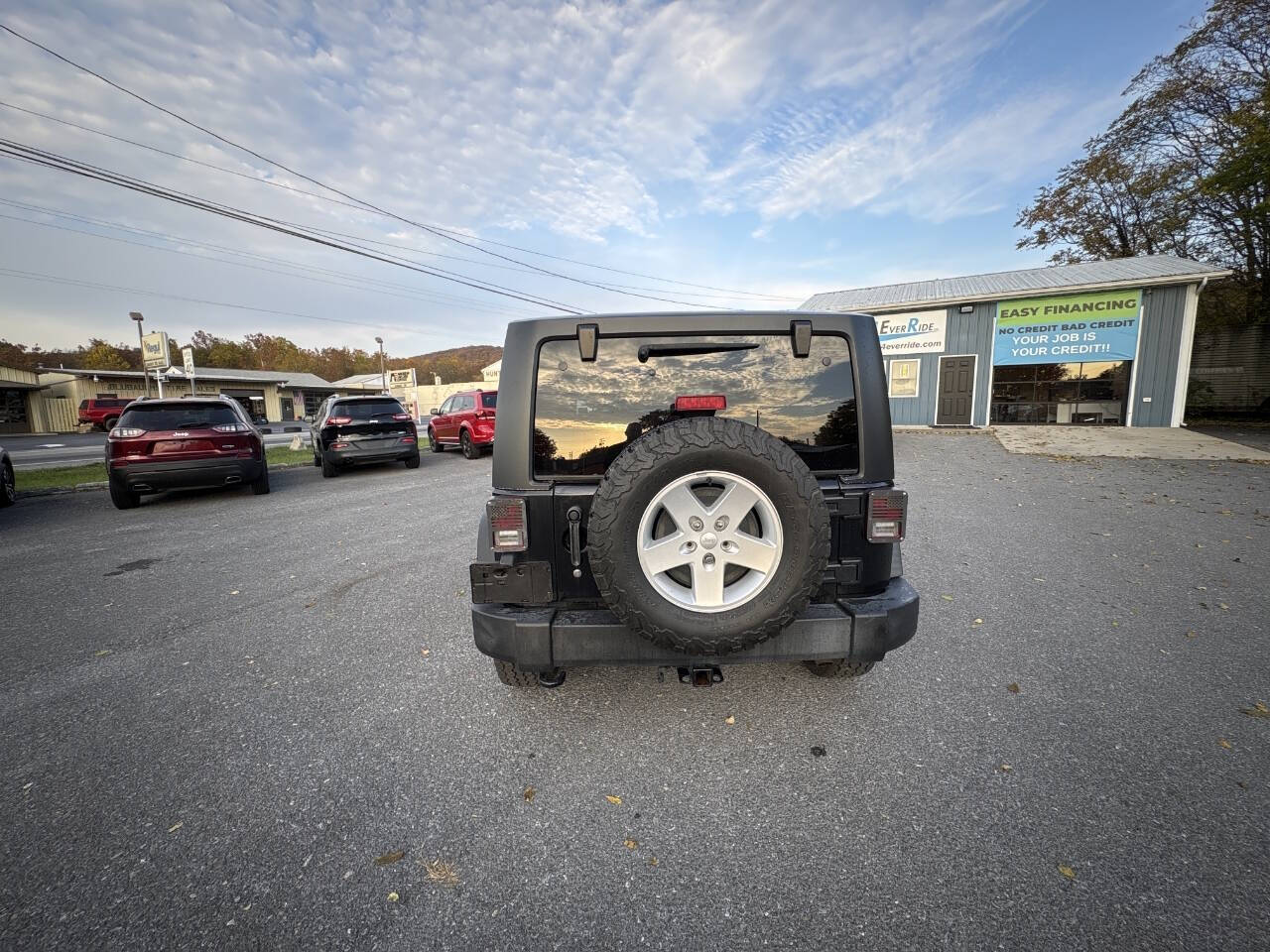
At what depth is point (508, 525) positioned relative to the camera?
223 cm

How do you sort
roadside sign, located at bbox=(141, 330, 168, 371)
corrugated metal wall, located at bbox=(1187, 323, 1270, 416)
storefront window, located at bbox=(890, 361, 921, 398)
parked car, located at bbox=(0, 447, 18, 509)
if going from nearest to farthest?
1. parked car, located at bbox=(0, 447, 18, 509)
2. storefront window, located at bbox=(890, 361, 921, 398)
3. roadside sign, located at bbox=(141, 330, 168, 371)
4. corrugated metal wall, located at bbox=(1187, 323, 1270, 416)

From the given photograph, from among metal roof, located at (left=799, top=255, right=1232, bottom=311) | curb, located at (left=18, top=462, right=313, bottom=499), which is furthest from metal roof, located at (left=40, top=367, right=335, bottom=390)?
metal roof, located at (left=799, top=255, right=1232, bottom=311)

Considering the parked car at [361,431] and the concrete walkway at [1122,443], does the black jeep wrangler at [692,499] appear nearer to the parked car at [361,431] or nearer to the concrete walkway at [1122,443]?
the parked car at [361,431]

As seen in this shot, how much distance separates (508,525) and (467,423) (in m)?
12.2

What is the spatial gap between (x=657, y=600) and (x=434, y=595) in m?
2.71

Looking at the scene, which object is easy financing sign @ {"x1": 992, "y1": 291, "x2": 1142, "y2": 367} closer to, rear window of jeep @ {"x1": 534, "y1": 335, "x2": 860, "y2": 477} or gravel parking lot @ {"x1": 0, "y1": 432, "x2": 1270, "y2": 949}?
gravel parking lot @ {"x1": 0, "y1": 432, "x2": 1270, "y2": 949}

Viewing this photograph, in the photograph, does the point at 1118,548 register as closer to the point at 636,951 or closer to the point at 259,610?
the point at 636,951

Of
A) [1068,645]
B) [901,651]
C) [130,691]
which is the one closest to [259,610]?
[130,691]

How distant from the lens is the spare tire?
2.00 m

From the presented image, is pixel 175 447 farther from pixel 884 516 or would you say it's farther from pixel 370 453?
pixel 884 516

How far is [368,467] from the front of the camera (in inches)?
484

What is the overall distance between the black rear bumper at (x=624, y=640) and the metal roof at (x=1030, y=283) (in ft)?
41.8

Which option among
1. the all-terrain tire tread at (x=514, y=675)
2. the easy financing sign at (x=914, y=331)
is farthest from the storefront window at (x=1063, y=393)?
the all-terrain tire tread at (x=514, y=675)

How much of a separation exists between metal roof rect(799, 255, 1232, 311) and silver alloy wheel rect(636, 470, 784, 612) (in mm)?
12779
